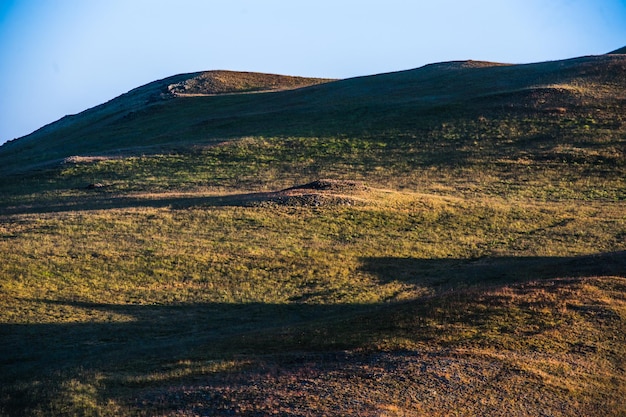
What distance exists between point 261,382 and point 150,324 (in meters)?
13.0

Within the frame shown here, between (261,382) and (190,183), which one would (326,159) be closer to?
(190,183)

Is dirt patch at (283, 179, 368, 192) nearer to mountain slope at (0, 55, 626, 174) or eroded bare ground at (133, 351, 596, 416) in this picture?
mountain slope at (0, 55, 626, 174)

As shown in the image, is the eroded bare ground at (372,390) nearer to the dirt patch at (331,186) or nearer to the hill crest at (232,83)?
the dirt patch at (331,186)

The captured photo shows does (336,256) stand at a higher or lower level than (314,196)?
lower

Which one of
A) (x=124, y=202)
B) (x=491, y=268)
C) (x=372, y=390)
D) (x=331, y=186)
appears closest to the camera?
(x=372, y=390)

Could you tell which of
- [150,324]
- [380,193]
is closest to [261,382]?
[150,324]

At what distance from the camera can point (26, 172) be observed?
8838 cm

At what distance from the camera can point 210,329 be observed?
3659cm

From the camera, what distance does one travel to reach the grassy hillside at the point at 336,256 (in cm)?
2634

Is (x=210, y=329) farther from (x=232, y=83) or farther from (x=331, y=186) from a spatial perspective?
(x=232, y=83)

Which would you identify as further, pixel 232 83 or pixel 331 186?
pixel 232 83

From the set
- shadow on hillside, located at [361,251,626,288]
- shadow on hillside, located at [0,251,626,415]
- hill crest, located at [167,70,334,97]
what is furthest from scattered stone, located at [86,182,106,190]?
hill crest, located at [167,70,334,97]

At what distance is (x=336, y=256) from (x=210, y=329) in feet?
47.8

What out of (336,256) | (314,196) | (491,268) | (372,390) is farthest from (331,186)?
(372,390)
